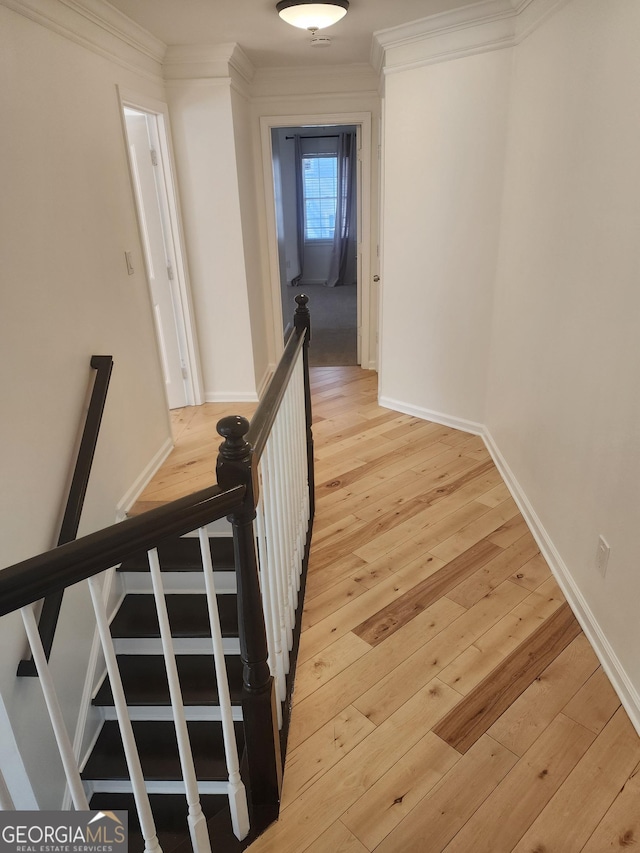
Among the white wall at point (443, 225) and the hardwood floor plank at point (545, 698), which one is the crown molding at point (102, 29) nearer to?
the white wall at point (443, 225)

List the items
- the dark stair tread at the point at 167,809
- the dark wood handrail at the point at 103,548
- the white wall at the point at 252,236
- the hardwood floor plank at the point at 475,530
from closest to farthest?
the dark wood handrail at the point at 103,548 < the dark stair tread at the point at 167,809 < the hardwood floor plank at the point at 475,530 < the white wall at the point at 252,236

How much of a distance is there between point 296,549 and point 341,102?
3.86 metres

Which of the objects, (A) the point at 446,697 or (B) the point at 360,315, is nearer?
(A) the point at 446,697

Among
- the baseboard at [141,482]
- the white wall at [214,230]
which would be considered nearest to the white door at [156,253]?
the white wall at [214,230]

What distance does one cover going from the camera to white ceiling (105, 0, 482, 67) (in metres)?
2.90

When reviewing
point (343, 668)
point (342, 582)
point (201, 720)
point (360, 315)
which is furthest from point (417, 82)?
point (201, 720)

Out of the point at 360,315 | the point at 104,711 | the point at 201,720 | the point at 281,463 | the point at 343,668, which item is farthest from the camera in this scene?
the point at 360,315

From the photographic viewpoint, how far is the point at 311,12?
2.85 metres

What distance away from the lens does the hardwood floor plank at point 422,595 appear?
7.39ft

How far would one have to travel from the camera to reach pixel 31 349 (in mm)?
2215

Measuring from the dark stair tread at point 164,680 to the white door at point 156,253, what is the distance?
190 cm

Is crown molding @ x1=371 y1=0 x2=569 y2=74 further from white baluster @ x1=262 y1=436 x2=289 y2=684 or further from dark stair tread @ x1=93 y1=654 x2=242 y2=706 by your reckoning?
dark stair tread @ x1=93 y1=654 x2=242 y2=706

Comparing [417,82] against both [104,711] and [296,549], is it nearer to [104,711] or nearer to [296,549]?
[296,549]

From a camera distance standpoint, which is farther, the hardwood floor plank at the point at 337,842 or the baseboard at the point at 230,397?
the baseboard at the point at 230,397
